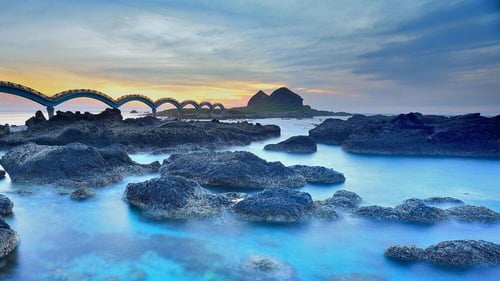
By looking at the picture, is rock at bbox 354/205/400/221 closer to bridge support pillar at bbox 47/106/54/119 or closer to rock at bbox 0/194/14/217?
rock at bbox 0/194/14/217

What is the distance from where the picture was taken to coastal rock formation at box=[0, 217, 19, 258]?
10617 millimetres

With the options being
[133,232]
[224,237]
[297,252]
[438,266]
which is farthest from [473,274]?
[133,232]

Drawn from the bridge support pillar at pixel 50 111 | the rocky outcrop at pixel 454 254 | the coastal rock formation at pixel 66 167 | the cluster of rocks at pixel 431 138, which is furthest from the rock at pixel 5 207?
the bridge support pillar at pixel 50 111

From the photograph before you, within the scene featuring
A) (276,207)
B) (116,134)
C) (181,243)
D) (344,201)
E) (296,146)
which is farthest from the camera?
(296,146)

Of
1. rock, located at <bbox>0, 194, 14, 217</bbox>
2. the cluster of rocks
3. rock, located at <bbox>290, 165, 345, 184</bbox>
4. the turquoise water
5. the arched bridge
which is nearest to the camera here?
the turquoise water

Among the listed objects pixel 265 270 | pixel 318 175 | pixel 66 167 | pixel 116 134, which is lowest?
pixel 265 270

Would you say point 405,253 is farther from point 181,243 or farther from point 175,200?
point 175,200

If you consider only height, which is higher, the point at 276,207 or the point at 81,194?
the point at 276,207

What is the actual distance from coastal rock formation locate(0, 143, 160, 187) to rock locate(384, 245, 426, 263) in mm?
14994

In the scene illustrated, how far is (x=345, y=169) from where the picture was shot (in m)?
28.5

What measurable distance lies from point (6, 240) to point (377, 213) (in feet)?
43.5

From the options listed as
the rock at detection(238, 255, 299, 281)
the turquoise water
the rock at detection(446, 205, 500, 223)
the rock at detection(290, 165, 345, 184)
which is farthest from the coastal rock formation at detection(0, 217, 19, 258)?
the rock at detection(446, 205, 500, 223)

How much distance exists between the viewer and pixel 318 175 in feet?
71.3

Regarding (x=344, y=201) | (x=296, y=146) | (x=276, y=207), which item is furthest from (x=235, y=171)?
(x=296, y=146)
